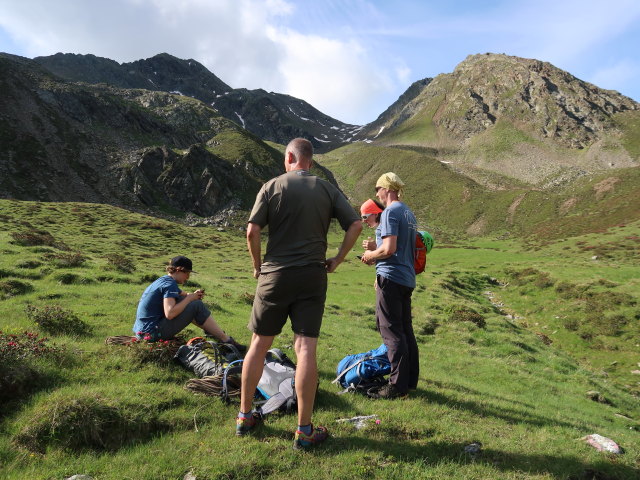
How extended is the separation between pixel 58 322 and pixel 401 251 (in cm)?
890

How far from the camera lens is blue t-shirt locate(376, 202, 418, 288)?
703cm

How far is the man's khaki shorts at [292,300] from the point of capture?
5129mm

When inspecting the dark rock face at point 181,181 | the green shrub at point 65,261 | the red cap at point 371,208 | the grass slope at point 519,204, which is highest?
the grass slope at point 519,204

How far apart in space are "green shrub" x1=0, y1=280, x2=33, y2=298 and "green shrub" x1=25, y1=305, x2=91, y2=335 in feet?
14.0

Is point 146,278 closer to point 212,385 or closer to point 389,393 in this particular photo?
point 212,385

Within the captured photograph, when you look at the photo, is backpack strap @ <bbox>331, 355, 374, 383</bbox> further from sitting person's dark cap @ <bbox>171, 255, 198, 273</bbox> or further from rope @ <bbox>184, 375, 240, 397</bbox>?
sitting person's dark cap @ <bbox>171, 255, 198, 273</bbox>

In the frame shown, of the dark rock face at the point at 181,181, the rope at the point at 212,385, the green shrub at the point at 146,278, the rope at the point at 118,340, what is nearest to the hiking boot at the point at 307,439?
the rope at the point at 212,385

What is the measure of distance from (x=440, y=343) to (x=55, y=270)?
18.8 m

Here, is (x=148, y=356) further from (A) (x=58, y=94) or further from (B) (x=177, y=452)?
(A) (x=58, y=94)

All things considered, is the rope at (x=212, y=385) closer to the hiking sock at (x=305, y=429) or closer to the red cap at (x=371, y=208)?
the hiking sock at (x=305, y=429)

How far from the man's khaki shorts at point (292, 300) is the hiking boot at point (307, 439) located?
1416mm

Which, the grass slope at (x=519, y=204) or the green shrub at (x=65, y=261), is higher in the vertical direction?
the grass slope at (x=519, y=204)

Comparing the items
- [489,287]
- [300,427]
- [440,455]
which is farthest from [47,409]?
[489,287]

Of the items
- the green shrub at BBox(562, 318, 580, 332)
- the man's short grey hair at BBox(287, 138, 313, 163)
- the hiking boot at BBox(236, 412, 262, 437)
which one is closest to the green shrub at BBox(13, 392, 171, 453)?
the hiking boot at BBox(236, 412, 262, 437)
